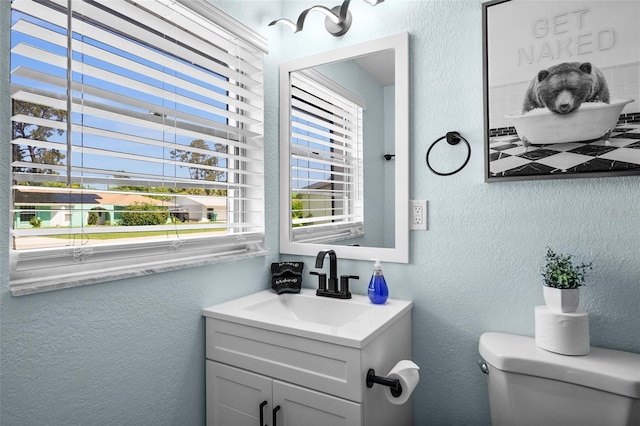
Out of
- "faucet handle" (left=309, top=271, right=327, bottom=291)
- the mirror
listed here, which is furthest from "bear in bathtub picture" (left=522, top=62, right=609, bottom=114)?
"faucet handle" (left=309, top=271, right=327, bottom=291)

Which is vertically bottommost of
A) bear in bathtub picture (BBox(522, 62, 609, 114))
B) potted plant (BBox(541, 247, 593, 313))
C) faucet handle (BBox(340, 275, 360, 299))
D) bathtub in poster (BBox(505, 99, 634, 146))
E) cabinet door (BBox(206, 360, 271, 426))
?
cabinet door (BBox(206, 360, 271, 426))

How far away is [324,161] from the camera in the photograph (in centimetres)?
182

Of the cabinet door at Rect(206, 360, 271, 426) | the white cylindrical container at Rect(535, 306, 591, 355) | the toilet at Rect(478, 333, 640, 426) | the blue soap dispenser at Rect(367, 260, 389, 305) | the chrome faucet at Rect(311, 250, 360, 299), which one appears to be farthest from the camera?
the chrome faucet at Rect(311, 250, 360, 299)

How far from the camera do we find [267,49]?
5.82 feet

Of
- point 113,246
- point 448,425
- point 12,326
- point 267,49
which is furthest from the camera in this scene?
point 267,49

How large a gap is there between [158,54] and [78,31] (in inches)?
10.6

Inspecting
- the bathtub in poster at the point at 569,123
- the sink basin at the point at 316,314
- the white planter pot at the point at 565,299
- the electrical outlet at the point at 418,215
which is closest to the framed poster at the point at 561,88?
the bathtub in poster at the point at 569,123

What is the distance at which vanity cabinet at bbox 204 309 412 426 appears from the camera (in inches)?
44.5

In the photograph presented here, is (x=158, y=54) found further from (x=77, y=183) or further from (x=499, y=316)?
(x=499, y=316)

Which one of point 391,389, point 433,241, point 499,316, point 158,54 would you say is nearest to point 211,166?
point 158,54

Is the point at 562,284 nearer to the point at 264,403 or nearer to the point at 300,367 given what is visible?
the point at 300,367

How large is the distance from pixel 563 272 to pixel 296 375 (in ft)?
2.93

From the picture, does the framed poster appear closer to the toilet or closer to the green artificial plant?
the green artificial plant

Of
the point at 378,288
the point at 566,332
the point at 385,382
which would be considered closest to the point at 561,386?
the point at 566,332
